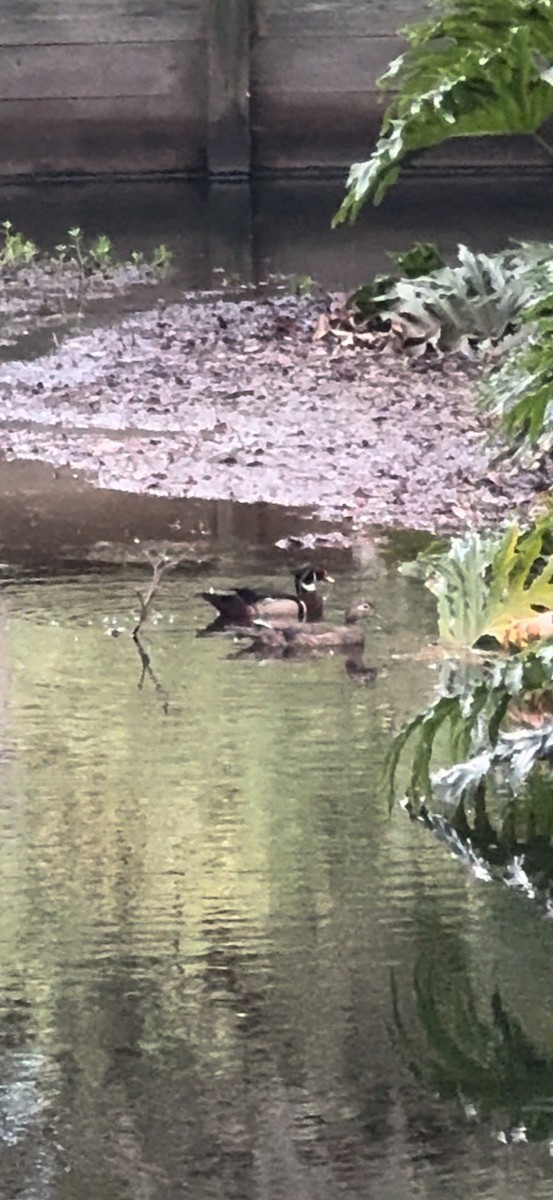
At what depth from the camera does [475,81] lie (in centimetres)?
469

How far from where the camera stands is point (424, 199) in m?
14.9

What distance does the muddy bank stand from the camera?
5500 mm

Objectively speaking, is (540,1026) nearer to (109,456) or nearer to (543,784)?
(543,784)

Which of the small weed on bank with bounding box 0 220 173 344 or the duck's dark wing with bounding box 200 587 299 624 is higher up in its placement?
the small weed on bank with bounding box 0 220 173 344

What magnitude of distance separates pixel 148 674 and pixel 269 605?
47 cm

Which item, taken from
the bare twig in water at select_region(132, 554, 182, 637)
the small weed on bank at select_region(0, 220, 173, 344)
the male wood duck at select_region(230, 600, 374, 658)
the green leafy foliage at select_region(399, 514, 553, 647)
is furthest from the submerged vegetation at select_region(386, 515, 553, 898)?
the small weed on bank at select_region(0, 220, 173, 344)

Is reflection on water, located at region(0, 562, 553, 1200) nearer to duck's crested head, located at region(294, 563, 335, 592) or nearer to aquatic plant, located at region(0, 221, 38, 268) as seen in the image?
duck's crested head, located at region(294, 563, 335, 592)

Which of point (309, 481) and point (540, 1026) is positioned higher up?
point (309, 481)

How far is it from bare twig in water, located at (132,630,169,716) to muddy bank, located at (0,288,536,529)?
47.2 inches

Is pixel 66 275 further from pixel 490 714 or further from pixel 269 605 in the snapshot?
pixel 490 714

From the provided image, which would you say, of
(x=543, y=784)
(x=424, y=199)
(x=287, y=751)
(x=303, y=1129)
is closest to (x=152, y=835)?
(x=287, y=751)

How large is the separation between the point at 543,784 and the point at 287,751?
469mm

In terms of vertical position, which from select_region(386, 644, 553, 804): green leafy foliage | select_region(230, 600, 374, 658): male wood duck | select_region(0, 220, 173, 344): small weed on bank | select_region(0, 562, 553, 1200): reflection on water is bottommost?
select_region(0, 562, 553, 1200): reflection on water

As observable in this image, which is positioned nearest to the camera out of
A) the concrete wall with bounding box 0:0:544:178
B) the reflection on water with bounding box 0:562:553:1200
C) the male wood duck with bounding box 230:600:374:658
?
the reflection on water with bounding box 0:562:553:1200
